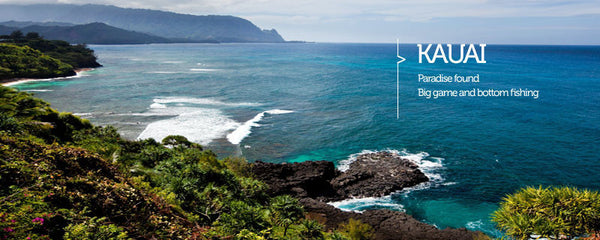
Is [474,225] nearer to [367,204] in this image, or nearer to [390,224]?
[390,224]

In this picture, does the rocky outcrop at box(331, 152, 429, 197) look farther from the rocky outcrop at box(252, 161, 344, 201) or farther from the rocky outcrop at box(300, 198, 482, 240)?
the rocky outcrop at box(300, 198, 482, 240)

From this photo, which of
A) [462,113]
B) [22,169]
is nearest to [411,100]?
[462,113]

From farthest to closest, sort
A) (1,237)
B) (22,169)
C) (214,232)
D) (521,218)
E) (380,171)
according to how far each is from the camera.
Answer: (380,171) < (521,218) < (214,232) < (22,169) < (1,237)

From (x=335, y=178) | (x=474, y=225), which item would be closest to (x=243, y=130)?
(x=335, y=178)

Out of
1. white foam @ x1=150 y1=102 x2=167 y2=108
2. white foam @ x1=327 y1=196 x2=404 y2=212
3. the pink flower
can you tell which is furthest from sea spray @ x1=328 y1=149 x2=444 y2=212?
white foam @ x1=150 y1=102 x2=167 y2=108

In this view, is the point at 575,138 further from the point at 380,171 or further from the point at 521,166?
the point at 380,171
